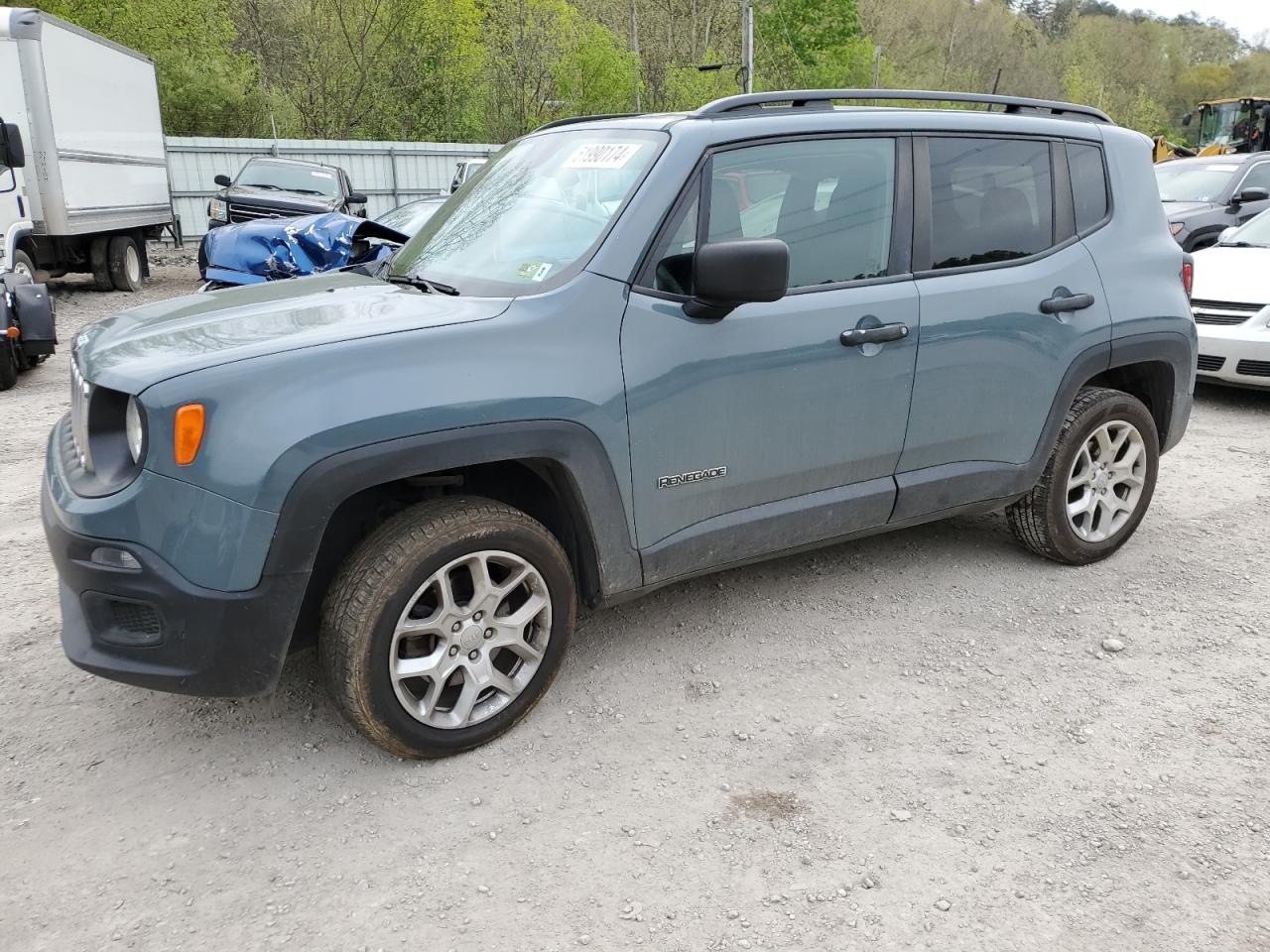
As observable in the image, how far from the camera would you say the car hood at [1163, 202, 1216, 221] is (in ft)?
36.1

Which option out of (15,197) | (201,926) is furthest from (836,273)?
(15,197)

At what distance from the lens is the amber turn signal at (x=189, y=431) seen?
2.47 meters

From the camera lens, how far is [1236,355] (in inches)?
289

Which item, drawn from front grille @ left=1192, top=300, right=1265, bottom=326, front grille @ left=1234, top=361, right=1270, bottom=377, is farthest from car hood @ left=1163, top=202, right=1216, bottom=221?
front grille @ left=1234, top=361, right=1270, bottom=377

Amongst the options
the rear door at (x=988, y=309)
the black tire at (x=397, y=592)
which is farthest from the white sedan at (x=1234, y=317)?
the black tire at (x=397, y=592)

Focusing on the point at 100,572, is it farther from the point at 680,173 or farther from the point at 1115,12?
the point at 1115,12

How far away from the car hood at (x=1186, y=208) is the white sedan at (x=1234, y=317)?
3.25 metres

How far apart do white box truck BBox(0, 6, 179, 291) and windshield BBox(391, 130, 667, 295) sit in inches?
275

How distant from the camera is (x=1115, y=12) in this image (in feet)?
387

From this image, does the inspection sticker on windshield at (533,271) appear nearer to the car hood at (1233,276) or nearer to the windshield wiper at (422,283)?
the windshield wiper at (422,283)

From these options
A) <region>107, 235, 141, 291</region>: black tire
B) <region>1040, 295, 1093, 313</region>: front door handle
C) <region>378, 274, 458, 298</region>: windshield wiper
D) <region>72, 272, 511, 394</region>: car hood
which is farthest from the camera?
<region>107, 235, 141, 291</region>: black tire

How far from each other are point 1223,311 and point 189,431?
25.4 ft

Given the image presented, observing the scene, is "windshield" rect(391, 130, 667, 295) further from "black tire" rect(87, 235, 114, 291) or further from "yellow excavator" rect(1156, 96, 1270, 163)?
"yellow excavator" rect(1156, 96, 1270, 163)

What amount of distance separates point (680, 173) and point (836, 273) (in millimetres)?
698
